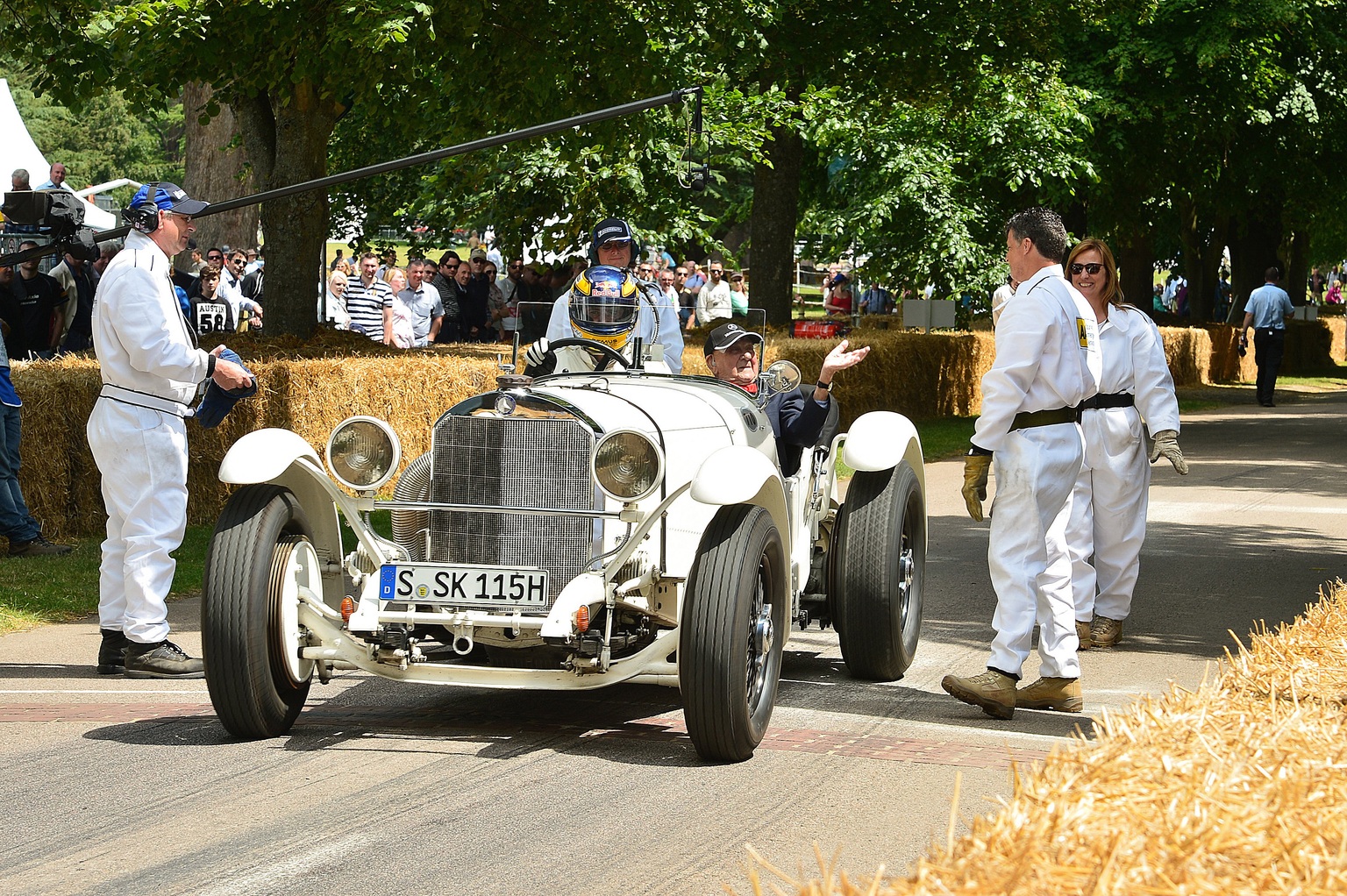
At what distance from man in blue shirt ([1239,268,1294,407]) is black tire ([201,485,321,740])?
75.6 feet

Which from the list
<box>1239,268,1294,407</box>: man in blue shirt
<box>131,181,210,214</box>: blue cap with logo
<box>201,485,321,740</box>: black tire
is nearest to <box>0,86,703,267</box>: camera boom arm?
<box>131,181,210,214</box>: blue cap with logo

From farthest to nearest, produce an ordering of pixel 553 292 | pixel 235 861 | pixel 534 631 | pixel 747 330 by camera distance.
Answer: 1. pixel 553 292
2. pixel 747 330
3. pixel 534 631
4. pixel 235 861

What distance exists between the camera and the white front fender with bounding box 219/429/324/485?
5.93 metres

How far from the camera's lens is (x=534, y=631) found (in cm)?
571

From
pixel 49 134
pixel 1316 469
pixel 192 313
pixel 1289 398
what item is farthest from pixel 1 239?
pixel 49 134

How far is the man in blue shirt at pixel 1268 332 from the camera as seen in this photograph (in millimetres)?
26219

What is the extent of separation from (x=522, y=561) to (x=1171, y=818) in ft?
11.3

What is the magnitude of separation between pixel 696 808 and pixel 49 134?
211 feet

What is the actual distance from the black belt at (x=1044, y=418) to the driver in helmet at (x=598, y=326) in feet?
5.73

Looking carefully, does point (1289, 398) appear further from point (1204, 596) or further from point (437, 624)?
point (437, 624)

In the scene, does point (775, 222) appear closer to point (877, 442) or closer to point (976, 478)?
point (877, 442)

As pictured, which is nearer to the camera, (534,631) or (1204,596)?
(534,631)

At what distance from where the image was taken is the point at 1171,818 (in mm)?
2898

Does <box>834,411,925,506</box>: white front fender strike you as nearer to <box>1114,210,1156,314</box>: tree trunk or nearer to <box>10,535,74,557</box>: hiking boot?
<box>10,535,74,557</box>: hiking boot
